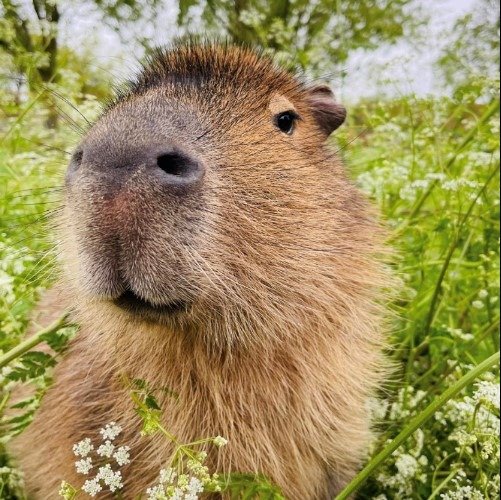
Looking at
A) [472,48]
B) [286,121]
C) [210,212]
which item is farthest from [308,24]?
[210,212]

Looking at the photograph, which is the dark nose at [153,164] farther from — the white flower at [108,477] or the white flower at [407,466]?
the white flower at [407,466]

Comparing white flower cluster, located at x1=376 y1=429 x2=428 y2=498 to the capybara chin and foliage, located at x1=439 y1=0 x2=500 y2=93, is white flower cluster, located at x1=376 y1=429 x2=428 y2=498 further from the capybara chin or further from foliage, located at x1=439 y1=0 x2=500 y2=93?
foliage, located at x1=439 y1=0 x2=500 y2=93

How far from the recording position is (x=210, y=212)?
2066 mm

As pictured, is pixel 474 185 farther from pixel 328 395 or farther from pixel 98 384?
pixel 98 384

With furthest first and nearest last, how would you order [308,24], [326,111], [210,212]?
[308,24] < [326,111] < [210,212]

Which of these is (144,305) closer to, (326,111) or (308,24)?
(326,111)

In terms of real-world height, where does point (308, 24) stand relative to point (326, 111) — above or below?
above

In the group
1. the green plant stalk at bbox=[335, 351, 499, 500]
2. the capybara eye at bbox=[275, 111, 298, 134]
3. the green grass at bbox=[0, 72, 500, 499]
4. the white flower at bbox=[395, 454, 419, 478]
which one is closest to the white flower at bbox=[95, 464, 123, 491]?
the green grass at bbox=[0, 72, 500, 499]

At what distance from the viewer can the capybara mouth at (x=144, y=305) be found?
6.98 ft

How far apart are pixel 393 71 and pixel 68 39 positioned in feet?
10.8

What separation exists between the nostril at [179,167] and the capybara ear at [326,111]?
1739mm

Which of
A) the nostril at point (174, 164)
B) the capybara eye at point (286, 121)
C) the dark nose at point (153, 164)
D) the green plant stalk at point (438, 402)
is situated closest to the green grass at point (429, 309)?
the green plant stalk at point (438, 402)

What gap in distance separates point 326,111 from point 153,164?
1939 millimetres

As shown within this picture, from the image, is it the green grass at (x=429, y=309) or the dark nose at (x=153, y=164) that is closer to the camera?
the dark nose at (x=153, y=164)
